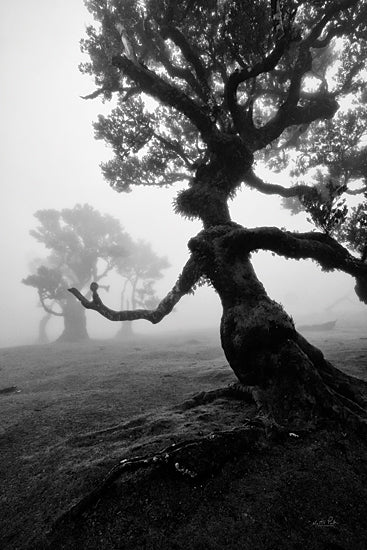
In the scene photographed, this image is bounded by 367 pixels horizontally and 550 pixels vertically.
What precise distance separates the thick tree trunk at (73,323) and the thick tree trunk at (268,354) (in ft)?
92.0

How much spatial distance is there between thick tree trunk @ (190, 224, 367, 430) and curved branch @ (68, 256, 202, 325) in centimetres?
37

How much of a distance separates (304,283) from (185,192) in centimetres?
18726

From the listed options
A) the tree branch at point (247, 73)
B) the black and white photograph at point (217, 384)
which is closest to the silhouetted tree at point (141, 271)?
the black and white photograph at point (217, 384)

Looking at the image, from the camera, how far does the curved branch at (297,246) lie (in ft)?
20.8

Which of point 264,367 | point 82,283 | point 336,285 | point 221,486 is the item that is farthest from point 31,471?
point 336,285

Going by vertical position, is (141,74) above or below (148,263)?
below

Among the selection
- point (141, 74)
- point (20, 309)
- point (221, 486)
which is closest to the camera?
point (221, 486)

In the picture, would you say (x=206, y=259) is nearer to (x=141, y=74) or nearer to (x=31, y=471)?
(x=31, y=471)

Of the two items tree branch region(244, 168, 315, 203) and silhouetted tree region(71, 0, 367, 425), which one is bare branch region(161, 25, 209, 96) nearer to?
silhouetted tree region(71, 0, 367, 425)

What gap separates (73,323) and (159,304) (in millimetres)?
28542

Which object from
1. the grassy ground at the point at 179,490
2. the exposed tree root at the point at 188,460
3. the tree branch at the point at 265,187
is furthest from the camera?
the tree branch at the point at 265,187

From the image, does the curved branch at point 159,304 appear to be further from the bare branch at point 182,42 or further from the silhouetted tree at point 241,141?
the bare branch at point 182,42

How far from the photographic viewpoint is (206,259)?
21.8 feet
